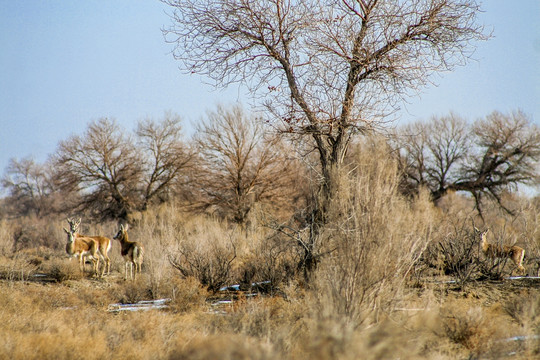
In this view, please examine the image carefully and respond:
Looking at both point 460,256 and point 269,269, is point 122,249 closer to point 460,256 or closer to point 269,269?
point 269,269

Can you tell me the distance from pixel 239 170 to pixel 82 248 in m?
13.5

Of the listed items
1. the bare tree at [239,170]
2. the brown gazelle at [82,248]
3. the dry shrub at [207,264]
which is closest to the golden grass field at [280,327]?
the dry shrub at [207,264]

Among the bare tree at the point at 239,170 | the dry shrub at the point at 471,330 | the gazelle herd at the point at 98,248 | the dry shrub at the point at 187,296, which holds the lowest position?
the dry shrub at the point at 471,330

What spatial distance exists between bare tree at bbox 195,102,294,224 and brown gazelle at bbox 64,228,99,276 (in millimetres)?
12278

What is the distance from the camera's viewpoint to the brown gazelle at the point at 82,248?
1605cm

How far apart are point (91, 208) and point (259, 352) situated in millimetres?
34461

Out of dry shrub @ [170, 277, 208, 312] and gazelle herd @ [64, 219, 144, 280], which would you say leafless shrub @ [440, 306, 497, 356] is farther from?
gazelle herd @ [64, 219, 144, 280]

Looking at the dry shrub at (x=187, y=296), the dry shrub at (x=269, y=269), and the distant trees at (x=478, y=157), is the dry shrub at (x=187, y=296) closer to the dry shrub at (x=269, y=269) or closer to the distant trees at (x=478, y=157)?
the dry shrub at (x=269, y=269)

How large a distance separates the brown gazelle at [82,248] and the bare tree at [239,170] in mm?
12278

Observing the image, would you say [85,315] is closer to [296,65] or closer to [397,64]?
[296,65]

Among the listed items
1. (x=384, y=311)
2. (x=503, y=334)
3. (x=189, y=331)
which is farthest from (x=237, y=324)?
(x=503, y=334)

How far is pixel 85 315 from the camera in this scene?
916 cm

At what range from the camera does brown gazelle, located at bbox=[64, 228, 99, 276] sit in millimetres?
16047

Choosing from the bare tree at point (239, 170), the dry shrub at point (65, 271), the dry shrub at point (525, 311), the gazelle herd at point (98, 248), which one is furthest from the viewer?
the bare tree at point (239, 170)
